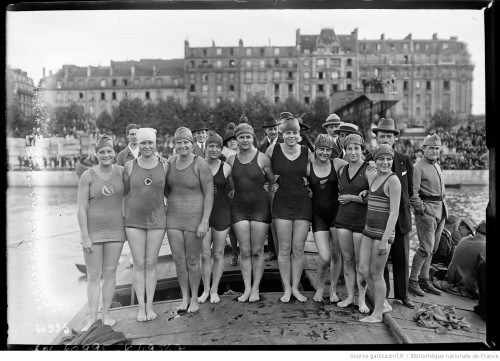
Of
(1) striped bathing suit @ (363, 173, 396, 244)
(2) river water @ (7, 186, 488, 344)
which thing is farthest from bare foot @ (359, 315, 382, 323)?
(2) river water @ (7, 186, 488, 344)

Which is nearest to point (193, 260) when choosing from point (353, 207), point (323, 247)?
point (323, 247)

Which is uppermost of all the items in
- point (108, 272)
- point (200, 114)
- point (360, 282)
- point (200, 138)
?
point (200, 114)

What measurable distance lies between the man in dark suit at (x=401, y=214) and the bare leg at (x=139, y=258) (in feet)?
10.0

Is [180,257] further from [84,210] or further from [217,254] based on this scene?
[84,210]

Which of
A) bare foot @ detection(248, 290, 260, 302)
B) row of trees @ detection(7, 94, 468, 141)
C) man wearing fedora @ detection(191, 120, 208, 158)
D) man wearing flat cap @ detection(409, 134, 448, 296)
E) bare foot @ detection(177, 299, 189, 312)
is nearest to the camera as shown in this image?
bare foot @ detection(177, 299, 189, 312)

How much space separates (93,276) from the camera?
497 centimetres

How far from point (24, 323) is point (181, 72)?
55374 millimetres

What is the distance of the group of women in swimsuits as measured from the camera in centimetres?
493

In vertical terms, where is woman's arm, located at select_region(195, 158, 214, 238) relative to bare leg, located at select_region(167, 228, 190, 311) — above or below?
above

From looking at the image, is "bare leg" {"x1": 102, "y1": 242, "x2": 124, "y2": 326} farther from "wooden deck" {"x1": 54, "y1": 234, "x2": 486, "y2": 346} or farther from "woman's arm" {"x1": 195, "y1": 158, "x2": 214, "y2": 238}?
"woman's arm" {"x1": 195, "y1": 158, "x2": 214, "y2": 238}

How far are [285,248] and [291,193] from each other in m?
0.72

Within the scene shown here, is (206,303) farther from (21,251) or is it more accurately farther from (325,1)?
(325,1)

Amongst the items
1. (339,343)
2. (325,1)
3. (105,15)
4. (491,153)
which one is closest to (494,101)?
(491,153)

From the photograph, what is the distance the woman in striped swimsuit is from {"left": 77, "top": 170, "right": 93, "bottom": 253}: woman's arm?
126 inches
